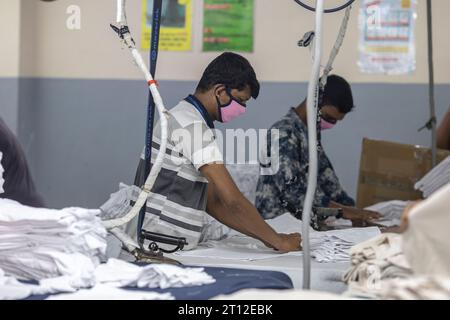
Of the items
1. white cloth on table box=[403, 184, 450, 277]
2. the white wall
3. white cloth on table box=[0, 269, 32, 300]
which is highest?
the white wall

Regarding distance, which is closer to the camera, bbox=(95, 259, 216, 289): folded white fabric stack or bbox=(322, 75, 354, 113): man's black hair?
bbox=(95, 259, 216, 289): folded white fabric stack

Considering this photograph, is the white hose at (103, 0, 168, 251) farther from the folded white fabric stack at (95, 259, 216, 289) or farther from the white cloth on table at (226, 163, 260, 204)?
the white cloth on table at (226, 163, 260, 204)

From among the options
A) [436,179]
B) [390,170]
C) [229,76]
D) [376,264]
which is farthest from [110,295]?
[390,170]

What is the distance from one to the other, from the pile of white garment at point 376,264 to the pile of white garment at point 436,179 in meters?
1.67

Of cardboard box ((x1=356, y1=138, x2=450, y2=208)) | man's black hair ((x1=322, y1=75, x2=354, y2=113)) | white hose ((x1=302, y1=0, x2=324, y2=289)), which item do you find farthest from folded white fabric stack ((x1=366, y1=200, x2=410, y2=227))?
white hose ((x1=302, y1=0, x2=324, y2=289))

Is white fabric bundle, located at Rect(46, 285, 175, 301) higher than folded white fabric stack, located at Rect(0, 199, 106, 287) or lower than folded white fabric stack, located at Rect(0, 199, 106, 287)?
lower

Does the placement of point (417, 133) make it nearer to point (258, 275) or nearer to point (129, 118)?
point (129, 118)

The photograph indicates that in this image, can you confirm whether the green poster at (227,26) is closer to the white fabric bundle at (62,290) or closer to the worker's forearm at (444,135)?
the worker's forearm at (444,135)

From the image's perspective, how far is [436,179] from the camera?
3.88 m

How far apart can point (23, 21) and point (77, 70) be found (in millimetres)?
455

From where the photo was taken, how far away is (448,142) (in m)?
4.62

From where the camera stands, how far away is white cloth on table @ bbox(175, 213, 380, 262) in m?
2.94

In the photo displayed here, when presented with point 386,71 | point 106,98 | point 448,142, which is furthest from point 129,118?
point 448,142

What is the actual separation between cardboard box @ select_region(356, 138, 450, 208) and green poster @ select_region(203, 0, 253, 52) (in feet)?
3.93
